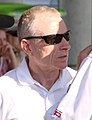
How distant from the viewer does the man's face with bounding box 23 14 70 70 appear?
249 centimetres

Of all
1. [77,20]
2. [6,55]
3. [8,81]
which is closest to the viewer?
[8,81]

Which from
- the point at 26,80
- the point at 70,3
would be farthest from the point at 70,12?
the point at 26,80

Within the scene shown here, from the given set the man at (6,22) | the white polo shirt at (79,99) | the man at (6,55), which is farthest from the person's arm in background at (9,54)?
the white polo shirt at (79,99)

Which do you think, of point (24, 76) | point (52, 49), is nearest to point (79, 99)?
point (52, 49)

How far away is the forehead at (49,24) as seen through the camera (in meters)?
2.52

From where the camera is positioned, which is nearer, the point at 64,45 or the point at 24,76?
the point at 64,45

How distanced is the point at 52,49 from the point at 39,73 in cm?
19

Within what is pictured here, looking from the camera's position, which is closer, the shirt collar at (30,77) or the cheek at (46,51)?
the cheek at (46,51)

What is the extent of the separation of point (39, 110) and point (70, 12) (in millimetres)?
5817

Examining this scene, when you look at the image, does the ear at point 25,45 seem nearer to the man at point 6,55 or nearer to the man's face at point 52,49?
the man's face at point 52,49

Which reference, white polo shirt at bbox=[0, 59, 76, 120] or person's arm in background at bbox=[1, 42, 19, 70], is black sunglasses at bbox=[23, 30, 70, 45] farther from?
person's arm in background at bbox=[1, 42, 19, 70]

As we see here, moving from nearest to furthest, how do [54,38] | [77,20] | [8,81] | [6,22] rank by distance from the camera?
[54,38]
[8,81]
[6,22]
[77,20]

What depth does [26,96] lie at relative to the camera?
2.55 m

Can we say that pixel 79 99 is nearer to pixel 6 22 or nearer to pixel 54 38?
pixel 54 38
